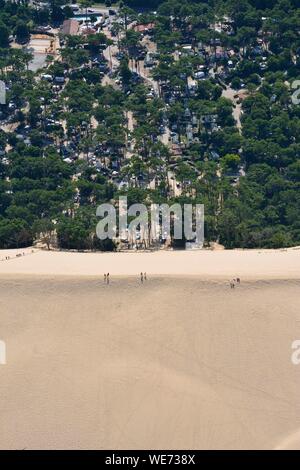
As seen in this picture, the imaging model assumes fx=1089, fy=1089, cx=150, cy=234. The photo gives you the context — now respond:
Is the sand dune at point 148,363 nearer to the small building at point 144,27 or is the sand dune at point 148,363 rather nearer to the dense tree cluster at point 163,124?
the dense tree cluster at point 163,124

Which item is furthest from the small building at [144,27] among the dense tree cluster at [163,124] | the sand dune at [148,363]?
the sand dune at [148,363]

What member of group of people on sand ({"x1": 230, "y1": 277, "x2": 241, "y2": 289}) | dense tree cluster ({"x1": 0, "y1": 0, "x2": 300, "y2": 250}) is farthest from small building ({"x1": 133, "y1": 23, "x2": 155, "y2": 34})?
group of people on sand ({"x1": 230, "y1": 277, "x2": 241, "y2": 289})

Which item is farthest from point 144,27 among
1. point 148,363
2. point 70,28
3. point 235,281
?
point 148,363

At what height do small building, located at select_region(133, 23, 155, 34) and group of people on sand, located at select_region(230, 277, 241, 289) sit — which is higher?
small building, located at select_region(133, 23, 155, 34)

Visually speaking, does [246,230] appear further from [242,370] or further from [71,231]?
[242,370]

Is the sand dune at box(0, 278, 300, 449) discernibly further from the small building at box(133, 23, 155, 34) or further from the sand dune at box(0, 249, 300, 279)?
the small building at box(133, 23, 155, 34)

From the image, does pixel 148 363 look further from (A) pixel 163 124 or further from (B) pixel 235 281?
(A) pixel 163 124

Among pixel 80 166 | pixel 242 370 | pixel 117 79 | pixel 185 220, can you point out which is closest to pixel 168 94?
pixel 117 79
